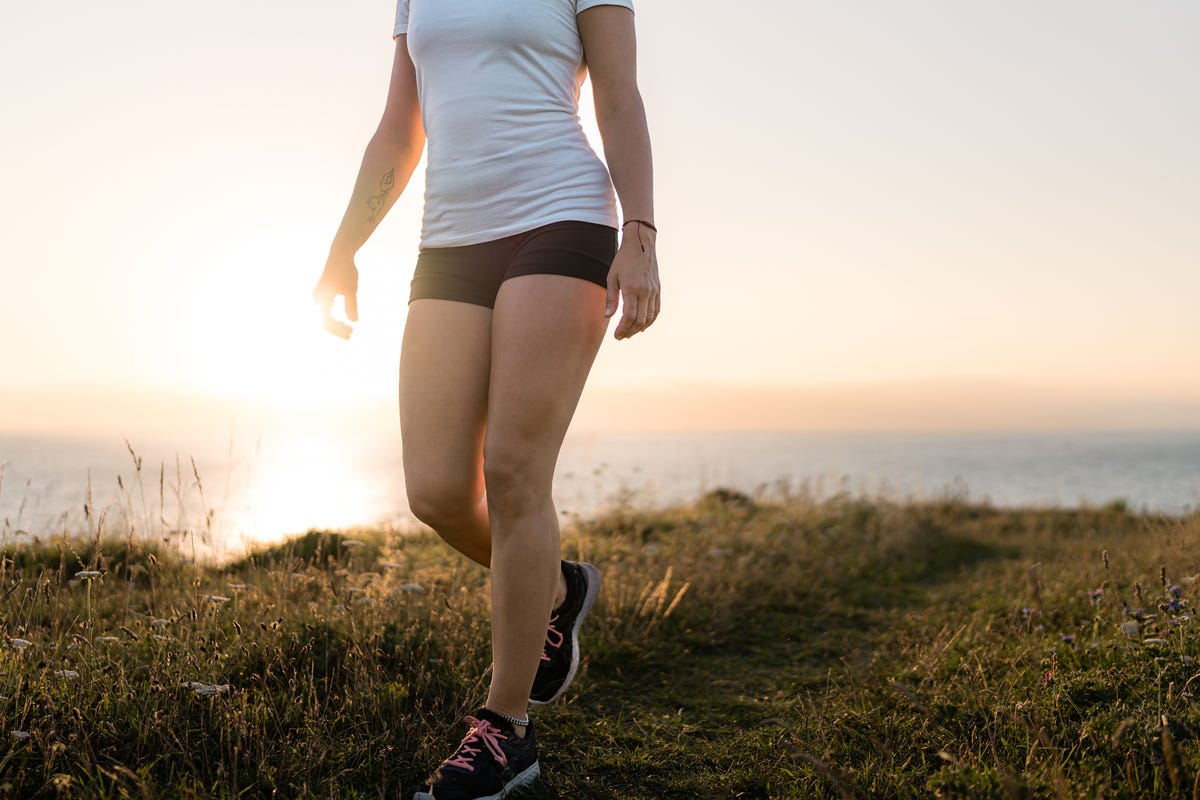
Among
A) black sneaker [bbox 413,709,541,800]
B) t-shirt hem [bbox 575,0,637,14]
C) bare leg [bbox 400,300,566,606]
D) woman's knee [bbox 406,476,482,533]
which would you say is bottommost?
black sneaker [bbox 413,709,541,800]

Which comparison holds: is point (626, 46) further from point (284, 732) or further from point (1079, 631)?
point (1079, 631)

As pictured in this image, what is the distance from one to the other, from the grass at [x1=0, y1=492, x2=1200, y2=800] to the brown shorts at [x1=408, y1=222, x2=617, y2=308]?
116cm

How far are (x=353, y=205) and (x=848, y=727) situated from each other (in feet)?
6.86

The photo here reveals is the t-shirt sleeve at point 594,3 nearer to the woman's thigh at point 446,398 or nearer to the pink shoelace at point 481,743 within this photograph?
the woman's thigh at point 446,398

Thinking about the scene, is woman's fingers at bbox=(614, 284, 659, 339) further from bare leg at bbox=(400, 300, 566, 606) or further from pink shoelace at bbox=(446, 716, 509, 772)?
pink shoelace at bbox=(446, 716, 509, 772)

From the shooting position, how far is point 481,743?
208 centimetres

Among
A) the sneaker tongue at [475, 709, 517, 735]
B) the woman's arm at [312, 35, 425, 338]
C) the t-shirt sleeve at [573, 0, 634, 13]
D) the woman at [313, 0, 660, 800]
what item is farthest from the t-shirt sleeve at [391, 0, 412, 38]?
the sneaker tongue at [475, 709, 517, 735]

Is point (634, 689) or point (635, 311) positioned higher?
point (635, 311)

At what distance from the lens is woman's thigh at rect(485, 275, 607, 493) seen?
2.03m

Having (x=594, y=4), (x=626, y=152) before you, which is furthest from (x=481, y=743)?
(x=594, y=4)

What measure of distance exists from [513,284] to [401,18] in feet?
3.50

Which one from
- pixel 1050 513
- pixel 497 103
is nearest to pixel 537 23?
pixel 497 103

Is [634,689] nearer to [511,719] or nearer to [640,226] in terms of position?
[511,719]

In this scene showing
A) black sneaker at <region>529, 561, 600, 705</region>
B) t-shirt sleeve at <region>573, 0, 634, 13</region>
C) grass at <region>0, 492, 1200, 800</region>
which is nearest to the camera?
grass at <region>0, 492, 1200, 800</region>
